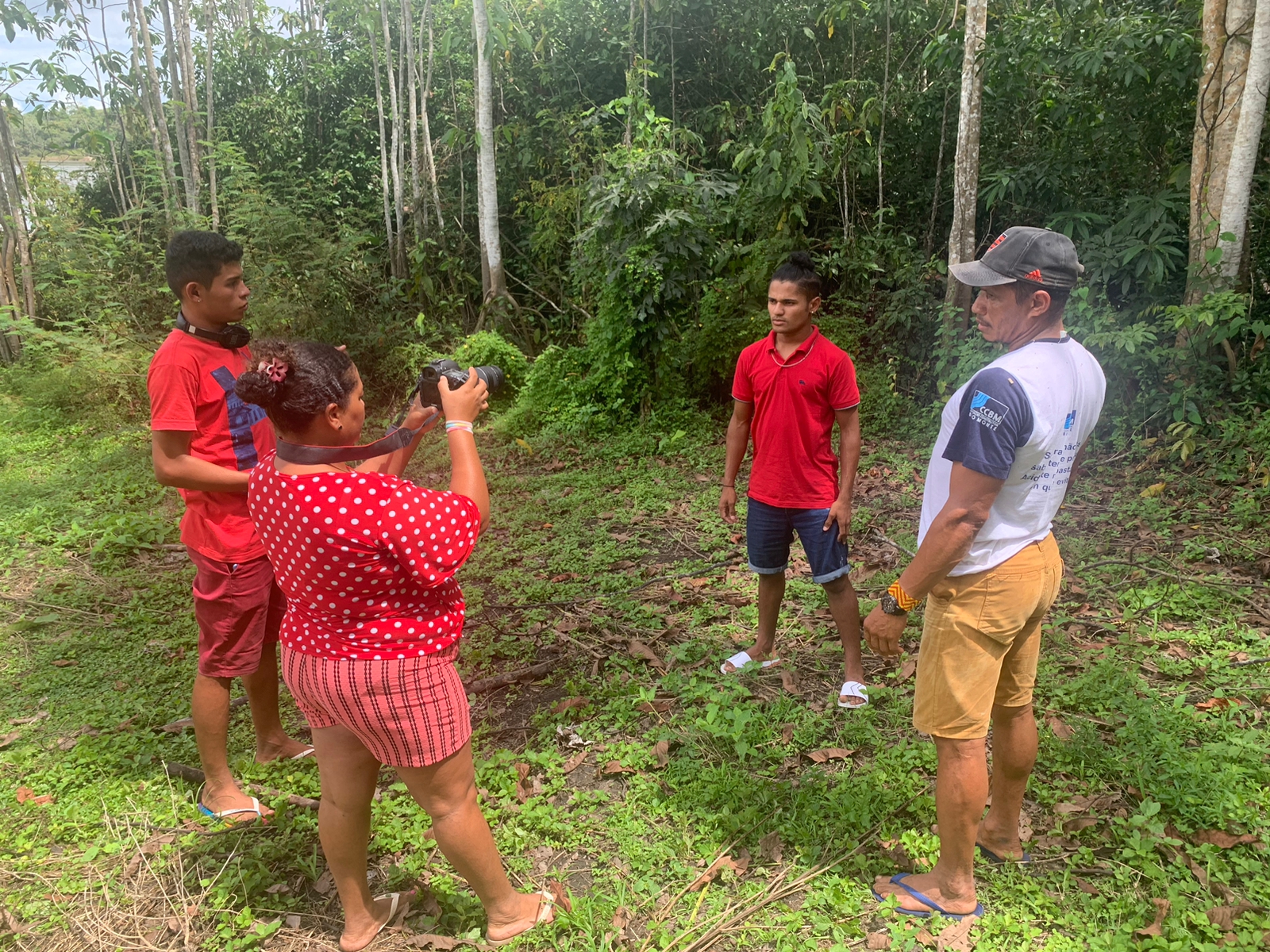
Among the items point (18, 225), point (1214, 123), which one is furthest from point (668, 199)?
point (18, 225)

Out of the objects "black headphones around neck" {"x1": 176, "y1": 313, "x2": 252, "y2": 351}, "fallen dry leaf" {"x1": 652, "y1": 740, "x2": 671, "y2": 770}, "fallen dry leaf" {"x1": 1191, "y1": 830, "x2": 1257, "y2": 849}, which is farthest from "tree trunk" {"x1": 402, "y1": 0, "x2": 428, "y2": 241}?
"fallen dry leaf" {"x1": 1191, "y1": 830, "x2": 1257, "y2": 849}

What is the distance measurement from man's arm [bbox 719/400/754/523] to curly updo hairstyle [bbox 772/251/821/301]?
644mm

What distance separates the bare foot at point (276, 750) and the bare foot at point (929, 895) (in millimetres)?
2428

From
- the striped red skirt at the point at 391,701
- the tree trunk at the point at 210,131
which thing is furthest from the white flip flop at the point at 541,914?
the tree trunk at the point at 210,131

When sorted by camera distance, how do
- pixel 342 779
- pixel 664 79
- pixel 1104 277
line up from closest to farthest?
1. pixel 342 779
2. pixel 1104 277
3. pixel 664 79

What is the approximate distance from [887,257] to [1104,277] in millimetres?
2324

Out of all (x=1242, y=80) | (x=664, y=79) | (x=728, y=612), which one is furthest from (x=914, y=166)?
(x=728, y=612)

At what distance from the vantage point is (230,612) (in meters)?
3.01

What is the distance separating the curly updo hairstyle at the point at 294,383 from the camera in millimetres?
1913

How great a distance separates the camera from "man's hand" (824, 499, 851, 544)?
3.46m

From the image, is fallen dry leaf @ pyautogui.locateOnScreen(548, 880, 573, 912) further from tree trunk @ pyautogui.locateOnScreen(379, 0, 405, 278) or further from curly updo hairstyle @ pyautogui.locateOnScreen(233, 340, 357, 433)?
tree trunk @ pyautogui.locateOnScreen(379, 0, 405, 278)

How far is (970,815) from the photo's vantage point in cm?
231

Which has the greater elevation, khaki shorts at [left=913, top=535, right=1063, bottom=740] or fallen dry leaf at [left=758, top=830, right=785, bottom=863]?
khaki shorts at [left=913, top=535, right=1063, bottom=740]

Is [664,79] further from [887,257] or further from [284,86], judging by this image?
[284,86]
